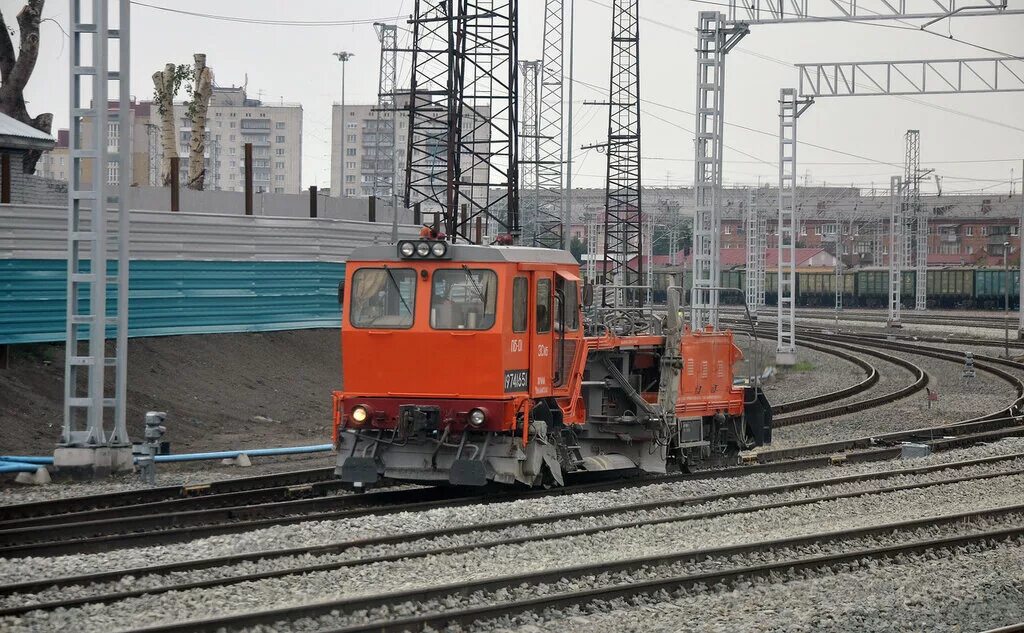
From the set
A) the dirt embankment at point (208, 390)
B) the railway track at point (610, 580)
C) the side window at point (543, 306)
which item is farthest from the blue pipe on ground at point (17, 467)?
the railway track at point (610, 580)

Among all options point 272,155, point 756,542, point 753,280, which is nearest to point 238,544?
point 756,542

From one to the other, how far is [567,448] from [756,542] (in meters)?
3.69

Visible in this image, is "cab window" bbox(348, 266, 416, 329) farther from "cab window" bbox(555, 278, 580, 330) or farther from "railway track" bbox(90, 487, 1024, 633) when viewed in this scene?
"railway track" bbox(90, 487, 1024, 633)

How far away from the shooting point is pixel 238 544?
35.6ft

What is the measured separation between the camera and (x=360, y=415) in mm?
13523

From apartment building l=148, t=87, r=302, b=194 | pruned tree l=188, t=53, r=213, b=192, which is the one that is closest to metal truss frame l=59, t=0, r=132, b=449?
pruned tree l=188, t=53, r=213, b=192

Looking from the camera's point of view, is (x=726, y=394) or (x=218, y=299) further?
(x=218, y=299)

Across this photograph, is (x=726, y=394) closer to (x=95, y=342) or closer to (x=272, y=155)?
(x=95, y=342)

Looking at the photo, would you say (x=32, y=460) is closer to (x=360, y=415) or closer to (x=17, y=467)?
(x=17, y=467)

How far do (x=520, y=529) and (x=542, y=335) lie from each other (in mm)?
2642

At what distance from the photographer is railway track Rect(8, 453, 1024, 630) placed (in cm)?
927

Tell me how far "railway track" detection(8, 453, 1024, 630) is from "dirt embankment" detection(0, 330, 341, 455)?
8.27 metres

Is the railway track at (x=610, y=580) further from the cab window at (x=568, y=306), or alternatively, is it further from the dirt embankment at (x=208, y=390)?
the dirt embankment at (x=208, y=390)

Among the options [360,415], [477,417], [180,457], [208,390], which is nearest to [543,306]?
[477,417]
